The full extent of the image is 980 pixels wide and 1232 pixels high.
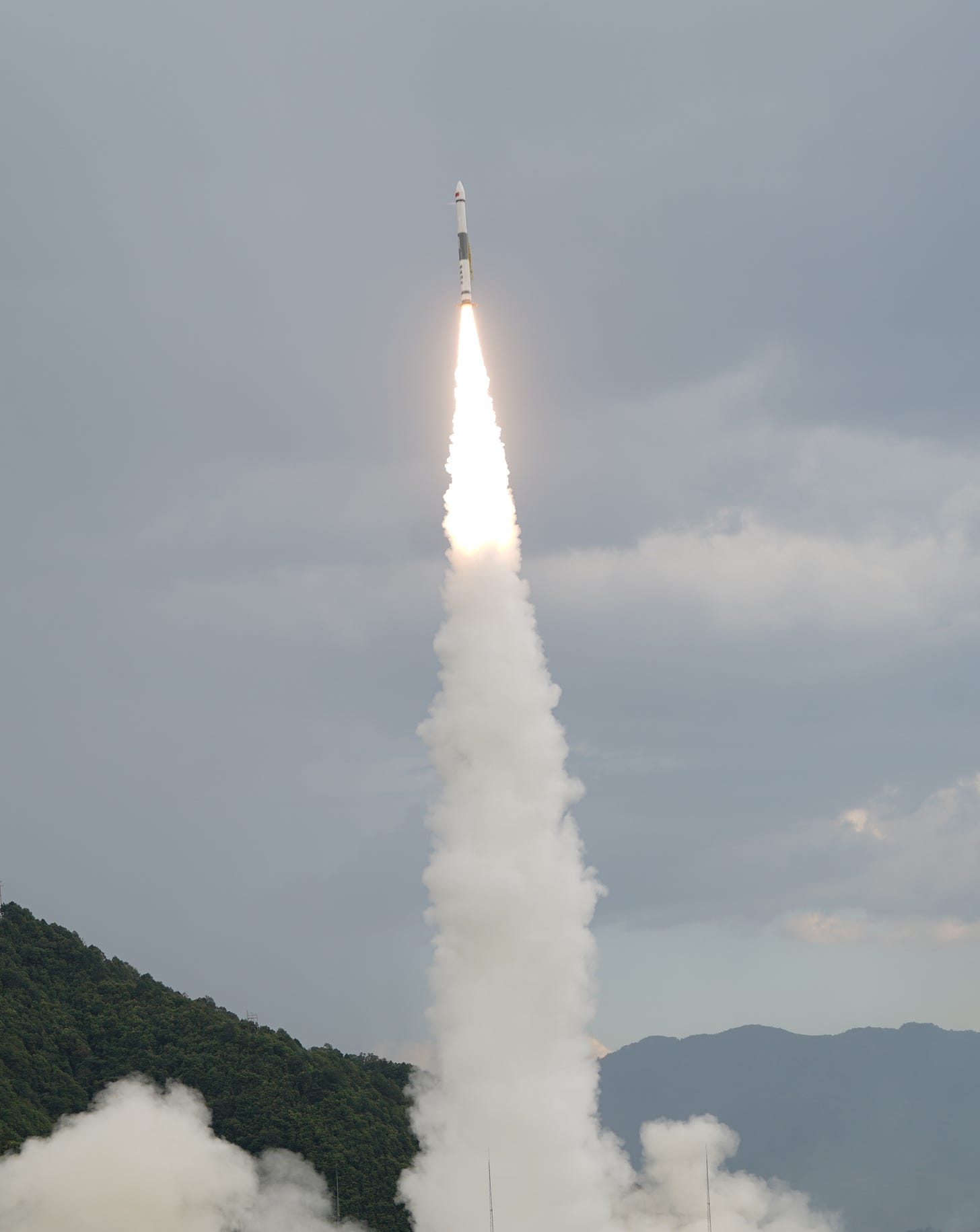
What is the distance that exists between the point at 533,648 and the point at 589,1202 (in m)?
28.3

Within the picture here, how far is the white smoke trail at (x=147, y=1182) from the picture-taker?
11044cm

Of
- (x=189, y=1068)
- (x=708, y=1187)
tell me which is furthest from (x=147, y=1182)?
(x=708, y=1187)

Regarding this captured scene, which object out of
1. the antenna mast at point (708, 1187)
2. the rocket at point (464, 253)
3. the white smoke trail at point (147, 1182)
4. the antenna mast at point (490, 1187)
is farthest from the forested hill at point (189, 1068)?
the rocket at point (464, 253)

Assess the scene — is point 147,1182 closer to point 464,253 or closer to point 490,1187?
point 490,1187

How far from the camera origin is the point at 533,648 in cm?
9106

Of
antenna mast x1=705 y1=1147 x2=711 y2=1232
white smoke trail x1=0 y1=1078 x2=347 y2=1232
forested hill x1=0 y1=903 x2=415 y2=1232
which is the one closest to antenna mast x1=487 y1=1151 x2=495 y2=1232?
white smoke trail x1=0 y1=1078 x2=347 y2=1232

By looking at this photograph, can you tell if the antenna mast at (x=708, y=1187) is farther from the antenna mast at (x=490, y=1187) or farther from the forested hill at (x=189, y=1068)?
the antenna mast at (x=490, y=1187)

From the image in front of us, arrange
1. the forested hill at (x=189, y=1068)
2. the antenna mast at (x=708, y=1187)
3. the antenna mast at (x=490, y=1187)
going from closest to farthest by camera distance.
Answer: the antenna mast at (x=490, y=1187) → the antenna mast at (x=708, y=1187) → the forested hill at (x=189, y=1068)

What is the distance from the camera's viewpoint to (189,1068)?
14150 cm

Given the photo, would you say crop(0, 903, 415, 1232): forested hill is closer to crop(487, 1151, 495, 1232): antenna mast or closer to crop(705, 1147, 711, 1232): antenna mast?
crop(705, 1147, 711, 1232): antenna mast

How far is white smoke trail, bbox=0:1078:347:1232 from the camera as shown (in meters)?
110

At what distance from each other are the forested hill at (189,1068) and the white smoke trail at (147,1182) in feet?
11.0

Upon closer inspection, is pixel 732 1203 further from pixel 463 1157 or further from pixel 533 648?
pixel 533 648

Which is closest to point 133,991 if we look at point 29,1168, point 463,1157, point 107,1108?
point 107,1108
